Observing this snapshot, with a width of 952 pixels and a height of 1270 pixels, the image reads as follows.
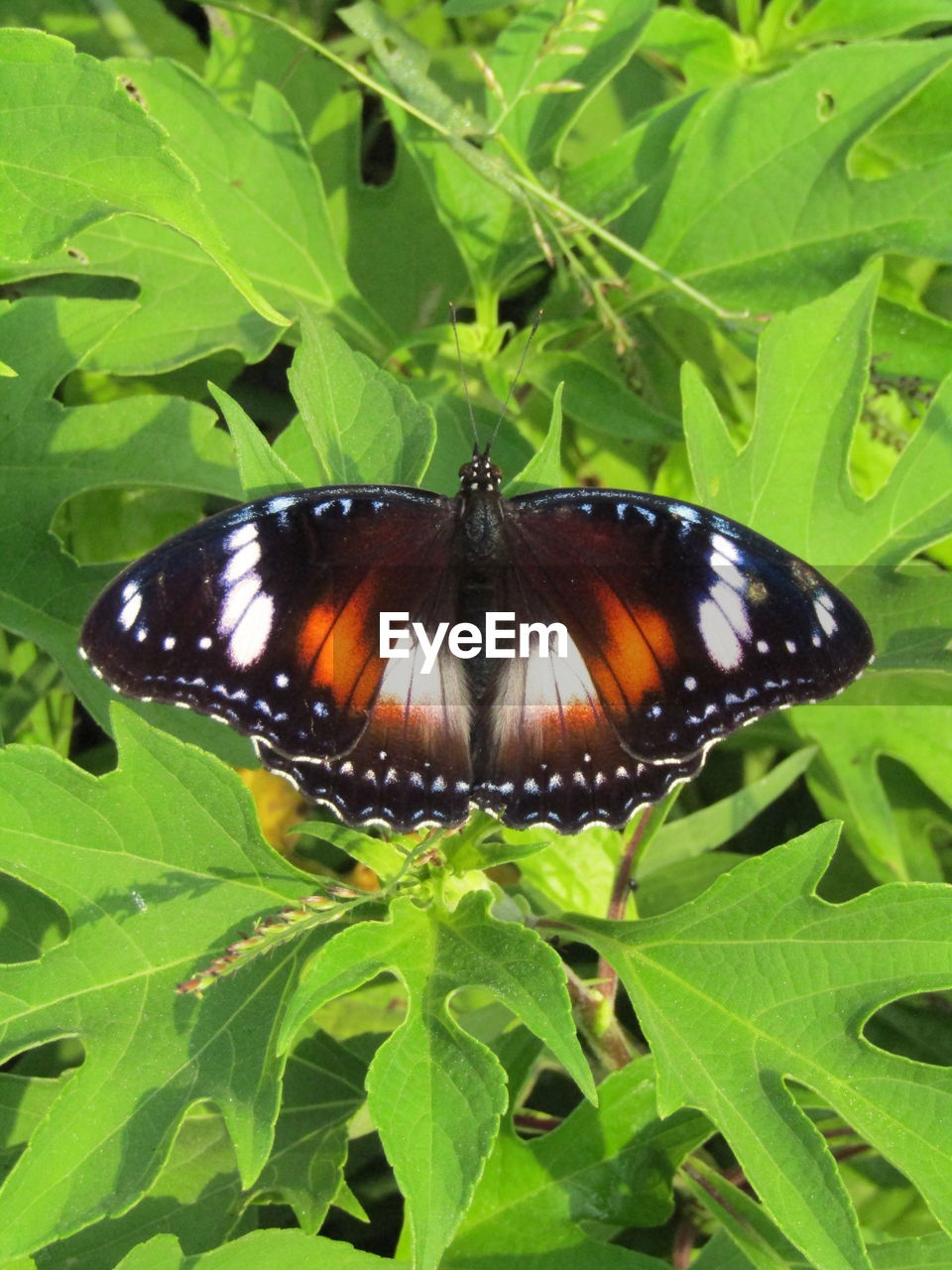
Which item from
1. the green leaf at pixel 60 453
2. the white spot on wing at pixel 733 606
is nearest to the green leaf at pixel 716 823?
the white spot on wing at pixel 733 606

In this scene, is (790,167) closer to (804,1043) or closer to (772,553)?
(772,553)

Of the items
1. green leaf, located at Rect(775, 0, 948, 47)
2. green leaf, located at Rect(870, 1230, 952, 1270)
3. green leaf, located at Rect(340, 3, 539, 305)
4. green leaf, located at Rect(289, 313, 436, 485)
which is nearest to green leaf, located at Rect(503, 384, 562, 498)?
green leaf, located at Rect(289, 313, 436, 485)

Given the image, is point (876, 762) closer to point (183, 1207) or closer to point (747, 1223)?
point (747, 1223)

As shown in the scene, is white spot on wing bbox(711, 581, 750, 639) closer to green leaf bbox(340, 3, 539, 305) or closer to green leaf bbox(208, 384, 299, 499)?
green leaf bbox(208, 384, 299, 499)

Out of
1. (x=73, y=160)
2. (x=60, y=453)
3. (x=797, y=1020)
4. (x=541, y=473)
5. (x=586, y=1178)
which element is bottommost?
(x=586, y=1178)

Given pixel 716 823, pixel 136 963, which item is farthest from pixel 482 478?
pixel 716 823

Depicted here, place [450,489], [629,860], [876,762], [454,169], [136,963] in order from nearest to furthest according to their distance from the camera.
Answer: [136,963]
[629,860]
[450,489]
[454,169]
[876,762]

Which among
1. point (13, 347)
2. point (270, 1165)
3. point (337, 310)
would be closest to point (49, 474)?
point (13, 347)
